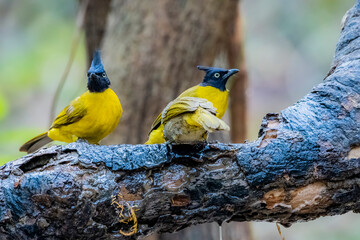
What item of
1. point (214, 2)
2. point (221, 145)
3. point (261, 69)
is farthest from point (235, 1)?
point (261, 69)

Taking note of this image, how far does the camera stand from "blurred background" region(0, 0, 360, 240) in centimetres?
1027

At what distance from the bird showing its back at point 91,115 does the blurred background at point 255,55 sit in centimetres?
590

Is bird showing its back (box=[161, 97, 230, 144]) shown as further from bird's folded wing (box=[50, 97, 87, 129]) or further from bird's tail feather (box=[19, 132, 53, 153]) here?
bird's tail feather (box=[19, 132, 53, 153])

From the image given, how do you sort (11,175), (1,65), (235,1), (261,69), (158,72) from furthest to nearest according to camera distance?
1. (261,69)
2. (1,65)
3. (235,1)
4. (158,72)
5. (11,175)

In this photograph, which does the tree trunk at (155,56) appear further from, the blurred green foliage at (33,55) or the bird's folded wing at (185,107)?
the blurred green foliage at (33,55)

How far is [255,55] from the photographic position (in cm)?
1278

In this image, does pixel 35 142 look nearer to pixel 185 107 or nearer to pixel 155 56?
pixel 185 107

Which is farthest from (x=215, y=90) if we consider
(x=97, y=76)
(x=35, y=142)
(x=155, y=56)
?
(x=155, y=56)

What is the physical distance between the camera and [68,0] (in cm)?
1097

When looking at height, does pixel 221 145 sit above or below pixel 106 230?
above

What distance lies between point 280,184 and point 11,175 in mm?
1414

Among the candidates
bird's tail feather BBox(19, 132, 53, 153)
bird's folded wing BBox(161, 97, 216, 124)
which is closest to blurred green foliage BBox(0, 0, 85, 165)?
bird's tail feather BBox(19, 132, 53, 153)

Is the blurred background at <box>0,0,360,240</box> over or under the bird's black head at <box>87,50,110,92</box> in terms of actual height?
over

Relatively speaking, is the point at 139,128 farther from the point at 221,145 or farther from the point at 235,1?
the point at 221,145
